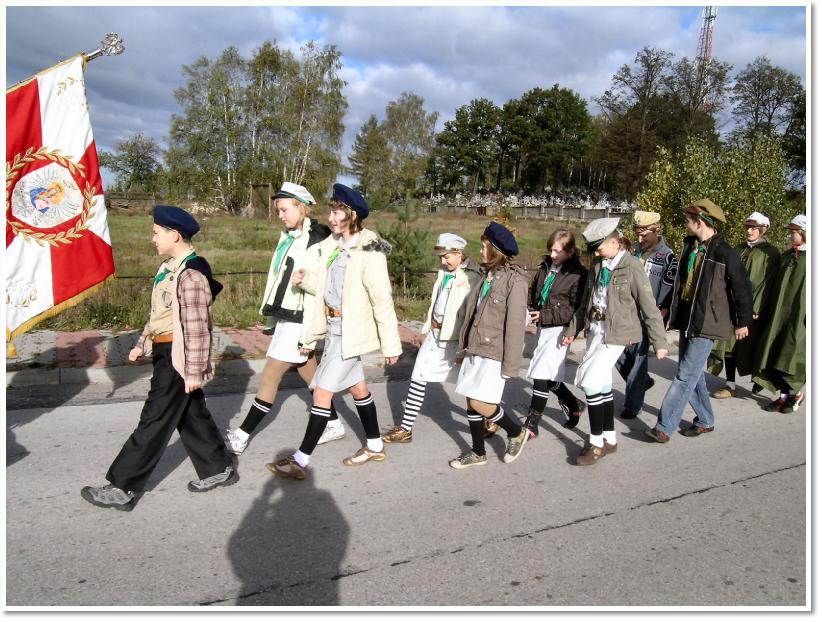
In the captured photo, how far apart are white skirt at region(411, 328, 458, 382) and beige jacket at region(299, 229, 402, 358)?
1.98 ft

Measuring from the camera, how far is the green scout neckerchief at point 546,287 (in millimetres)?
5367

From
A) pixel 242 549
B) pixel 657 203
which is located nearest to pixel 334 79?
pixel 657 203

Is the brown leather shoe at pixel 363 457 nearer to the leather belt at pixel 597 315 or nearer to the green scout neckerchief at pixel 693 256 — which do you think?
the leather belt at pixel 597 315

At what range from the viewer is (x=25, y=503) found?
13.0 feet

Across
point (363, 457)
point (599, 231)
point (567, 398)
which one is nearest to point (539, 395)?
point (567, 398)

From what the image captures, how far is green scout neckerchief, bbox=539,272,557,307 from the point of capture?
5367 millimetres

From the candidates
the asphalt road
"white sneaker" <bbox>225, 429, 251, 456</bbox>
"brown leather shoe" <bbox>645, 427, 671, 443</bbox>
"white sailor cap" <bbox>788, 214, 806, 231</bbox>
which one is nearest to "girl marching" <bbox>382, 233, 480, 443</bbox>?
the asphalt road

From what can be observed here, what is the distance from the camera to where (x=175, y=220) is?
3914mm

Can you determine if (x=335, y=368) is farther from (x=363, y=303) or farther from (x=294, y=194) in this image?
(x=294, y=194)

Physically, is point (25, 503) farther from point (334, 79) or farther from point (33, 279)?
point (334, 79)

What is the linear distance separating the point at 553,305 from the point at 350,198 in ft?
6.13

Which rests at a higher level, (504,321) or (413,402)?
(504,321)

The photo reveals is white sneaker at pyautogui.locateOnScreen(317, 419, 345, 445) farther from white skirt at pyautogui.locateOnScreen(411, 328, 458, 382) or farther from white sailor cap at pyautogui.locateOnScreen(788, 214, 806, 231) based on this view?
white sailor cap at pyautogui.locateOnScreen(788, 214, 806, 231)

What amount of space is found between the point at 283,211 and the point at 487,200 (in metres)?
58.1
